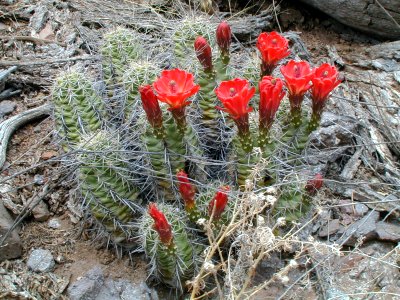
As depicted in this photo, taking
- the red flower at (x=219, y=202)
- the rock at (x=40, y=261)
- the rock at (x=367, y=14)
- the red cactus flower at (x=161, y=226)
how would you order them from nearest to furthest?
the red cactus flower at (x=161, y=226)
the red flower at (x=219, y=202)
the rock at (x=40, y=261)
the rock at (x=367, y=14)

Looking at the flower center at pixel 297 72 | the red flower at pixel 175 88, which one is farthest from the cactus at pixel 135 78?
the flower center at pixel 297 72

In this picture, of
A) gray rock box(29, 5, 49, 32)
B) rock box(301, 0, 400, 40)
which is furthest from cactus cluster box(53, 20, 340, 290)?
rock box(301, 0, 400, 40)

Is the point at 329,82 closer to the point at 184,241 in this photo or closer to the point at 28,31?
the point at 184,241

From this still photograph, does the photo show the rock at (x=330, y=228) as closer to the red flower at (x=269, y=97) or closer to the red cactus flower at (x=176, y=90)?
the red flower at (x=269, y=97)

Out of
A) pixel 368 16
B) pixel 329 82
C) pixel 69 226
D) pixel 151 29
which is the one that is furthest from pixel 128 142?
pixel 368 16

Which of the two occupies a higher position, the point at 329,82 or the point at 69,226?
the point at 329,82

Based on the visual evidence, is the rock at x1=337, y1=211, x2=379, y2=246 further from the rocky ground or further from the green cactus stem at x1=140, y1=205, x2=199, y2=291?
the green cactus stem at x1=140, y1=205, x2=199, y2=291

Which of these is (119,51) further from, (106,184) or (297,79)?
(297,79)
